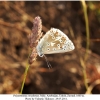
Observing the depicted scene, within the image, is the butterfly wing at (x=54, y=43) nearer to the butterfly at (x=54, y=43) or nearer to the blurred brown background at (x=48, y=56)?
the butterfly at (x=54, y=43)

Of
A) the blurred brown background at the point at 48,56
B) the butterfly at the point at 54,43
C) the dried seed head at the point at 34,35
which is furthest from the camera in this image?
the blurred brown background at the point at 48,56

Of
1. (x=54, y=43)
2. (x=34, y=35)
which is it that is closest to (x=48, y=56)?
(x=54, y=43)

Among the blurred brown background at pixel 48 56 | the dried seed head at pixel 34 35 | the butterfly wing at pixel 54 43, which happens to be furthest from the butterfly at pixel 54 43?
the blurred brown background at pixel 48 56

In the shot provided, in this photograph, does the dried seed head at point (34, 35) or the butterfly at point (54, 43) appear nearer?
the dried seed head at point (34, 35)

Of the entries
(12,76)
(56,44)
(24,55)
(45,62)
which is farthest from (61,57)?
(56,44)

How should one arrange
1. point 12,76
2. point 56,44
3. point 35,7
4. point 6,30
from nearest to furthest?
point 56,44 < point 12,76 < point 6,30 < point 35,7

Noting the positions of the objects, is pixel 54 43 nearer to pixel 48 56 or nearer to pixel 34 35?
pixel 34 35

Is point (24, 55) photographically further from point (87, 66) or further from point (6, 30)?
point (87, 66)
